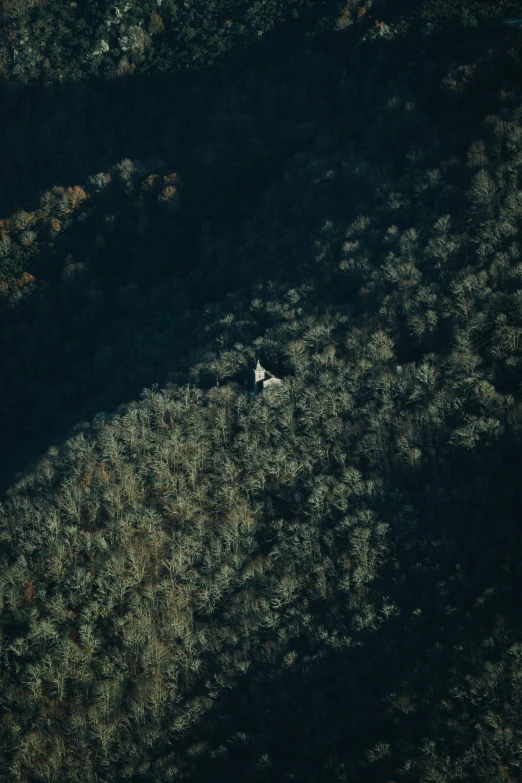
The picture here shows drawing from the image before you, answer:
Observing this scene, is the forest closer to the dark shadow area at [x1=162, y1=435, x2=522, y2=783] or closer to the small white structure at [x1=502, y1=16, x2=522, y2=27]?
the dark shadow area at [x1=162, y1=435, x2=522, y2=783]

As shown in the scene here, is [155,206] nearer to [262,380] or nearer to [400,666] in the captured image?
[262,380]

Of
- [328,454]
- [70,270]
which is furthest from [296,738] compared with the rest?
[70,270]

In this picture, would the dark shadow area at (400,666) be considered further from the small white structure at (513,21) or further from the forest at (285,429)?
the small white structure at (513,21)

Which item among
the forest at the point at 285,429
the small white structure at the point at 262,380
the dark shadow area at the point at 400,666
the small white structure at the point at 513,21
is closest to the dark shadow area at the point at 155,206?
the forest at the point at 285,429

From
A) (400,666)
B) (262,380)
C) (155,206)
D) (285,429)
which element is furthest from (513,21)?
(400,666)

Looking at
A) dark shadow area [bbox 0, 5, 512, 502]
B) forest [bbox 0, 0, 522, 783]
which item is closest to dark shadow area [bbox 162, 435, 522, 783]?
forest [bbox 0, 0, 522, 783]
